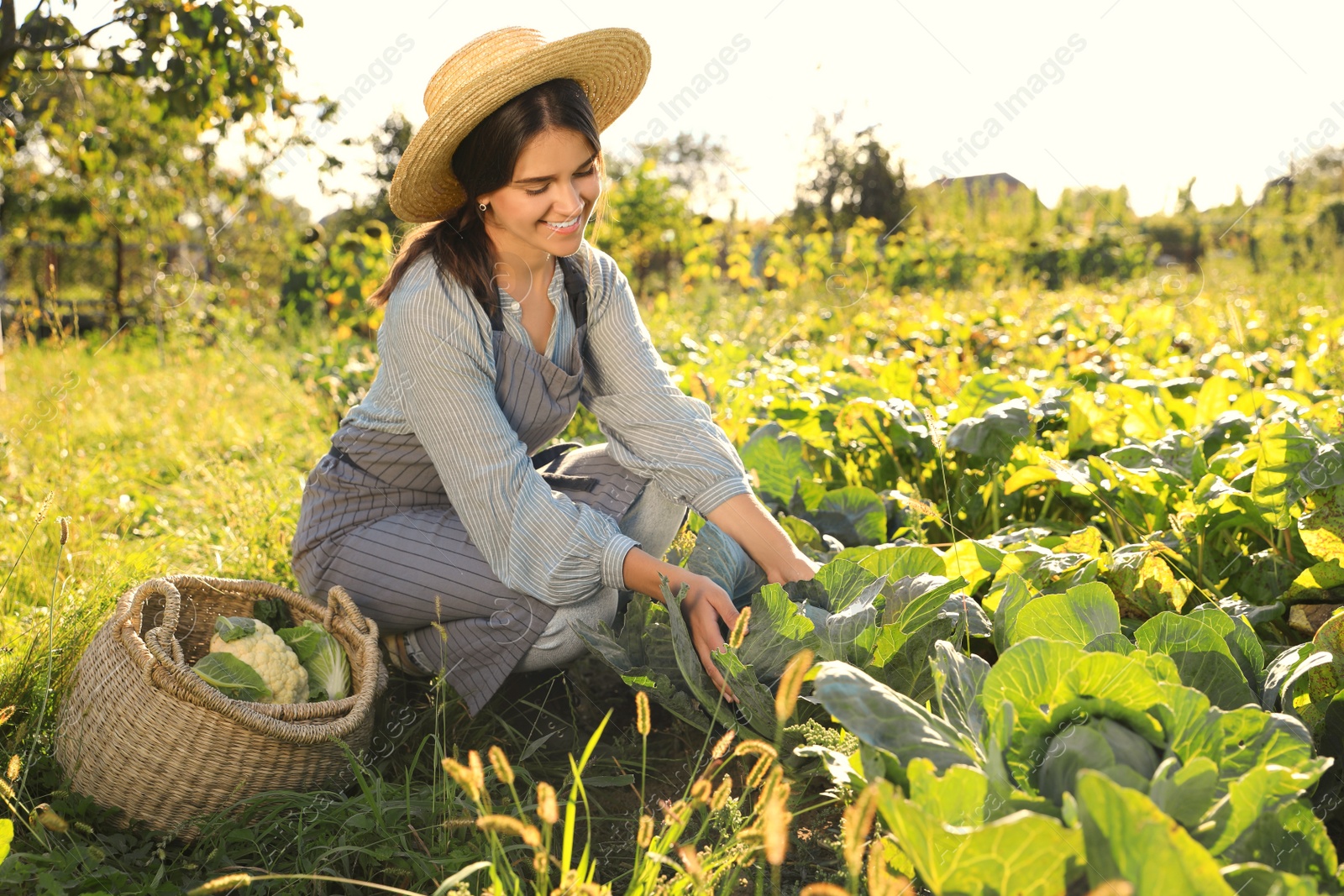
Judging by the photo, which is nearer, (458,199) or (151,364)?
(458,199)

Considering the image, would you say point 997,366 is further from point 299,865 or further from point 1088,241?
point 1088,241

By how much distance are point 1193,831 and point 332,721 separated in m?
1.23

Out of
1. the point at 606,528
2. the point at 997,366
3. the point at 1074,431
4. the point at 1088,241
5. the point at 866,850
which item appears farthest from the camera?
the point at 1088,241

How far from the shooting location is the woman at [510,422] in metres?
1.87

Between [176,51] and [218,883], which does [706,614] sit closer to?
[218,883]

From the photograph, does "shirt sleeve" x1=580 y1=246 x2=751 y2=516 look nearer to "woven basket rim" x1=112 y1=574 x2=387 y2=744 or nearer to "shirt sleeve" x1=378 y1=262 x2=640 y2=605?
"shirt sleeve" x1=378 y1=262 x2=640 y2=605

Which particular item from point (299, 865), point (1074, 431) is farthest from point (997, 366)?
point (299, 865)

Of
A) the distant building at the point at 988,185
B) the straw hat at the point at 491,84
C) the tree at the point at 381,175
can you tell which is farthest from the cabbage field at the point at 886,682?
the distant building at the point at 988,185

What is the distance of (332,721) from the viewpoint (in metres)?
1.62

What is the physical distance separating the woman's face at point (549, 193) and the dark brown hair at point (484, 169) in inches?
0.7

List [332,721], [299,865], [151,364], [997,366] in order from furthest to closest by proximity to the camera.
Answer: [151,364]
[997,366]
[332,721]
[299,865]

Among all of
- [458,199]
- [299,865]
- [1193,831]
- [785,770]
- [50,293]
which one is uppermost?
[458,199]

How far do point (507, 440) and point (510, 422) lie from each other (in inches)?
9.7

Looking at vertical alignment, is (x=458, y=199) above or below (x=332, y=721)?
above
